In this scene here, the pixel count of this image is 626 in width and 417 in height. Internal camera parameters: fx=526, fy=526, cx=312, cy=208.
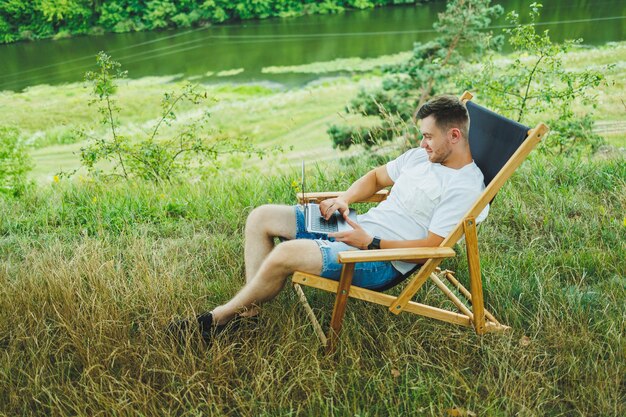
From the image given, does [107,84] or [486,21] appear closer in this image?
[107,84]

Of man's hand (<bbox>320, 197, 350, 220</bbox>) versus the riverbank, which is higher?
man's hand (<bbox>320, 197, 350, 220</bbox>)

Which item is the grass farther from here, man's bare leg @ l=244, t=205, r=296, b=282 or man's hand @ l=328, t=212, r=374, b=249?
man's hand @ l=328, t=212, r=374, b=249

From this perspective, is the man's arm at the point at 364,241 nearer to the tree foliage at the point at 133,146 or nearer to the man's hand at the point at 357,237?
the man's hand at the point at 357,237

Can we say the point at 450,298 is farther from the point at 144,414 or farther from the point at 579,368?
the point at 144,414

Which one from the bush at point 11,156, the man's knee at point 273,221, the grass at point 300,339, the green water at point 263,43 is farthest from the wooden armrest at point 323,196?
the green water at point 263,43

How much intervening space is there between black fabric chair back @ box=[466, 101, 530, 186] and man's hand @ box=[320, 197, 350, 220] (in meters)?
0.72

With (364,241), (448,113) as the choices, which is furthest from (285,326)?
(448,113)

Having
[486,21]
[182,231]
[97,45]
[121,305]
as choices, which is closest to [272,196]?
[182,231]

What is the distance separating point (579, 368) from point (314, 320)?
3.76 ft

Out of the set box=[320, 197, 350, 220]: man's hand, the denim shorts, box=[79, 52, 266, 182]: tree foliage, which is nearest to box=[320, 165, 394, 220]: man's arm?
box=[320, 197, 350, 220]: man's hand

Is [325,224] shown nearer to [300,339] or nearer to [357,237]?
[357,237]

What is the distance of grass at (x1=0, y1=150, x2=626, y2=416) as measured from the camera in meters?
2.10

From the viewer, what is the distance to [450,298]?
2680mm

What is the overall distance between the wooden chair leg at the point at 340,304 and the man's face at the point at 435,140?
0.76 m
